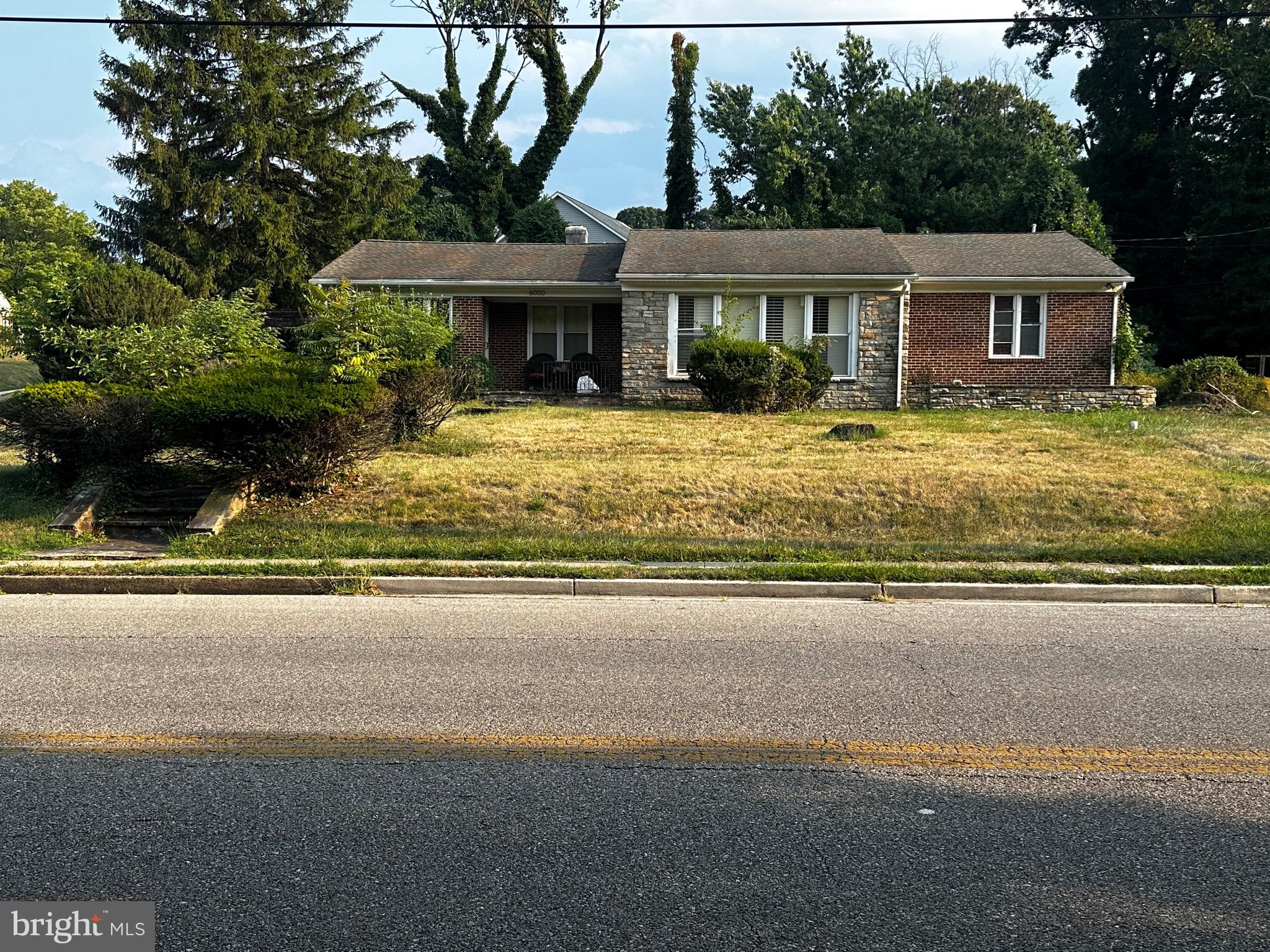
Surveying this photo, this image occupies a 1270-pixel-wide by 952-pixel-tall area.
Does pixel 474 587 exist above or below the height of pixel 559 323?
below

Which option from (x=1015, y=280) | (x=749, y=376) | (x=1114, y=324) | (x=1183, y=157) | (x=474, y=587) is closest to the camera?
(x=474, y=587)

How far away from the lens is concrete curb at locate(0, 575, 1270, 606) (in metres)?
9.26

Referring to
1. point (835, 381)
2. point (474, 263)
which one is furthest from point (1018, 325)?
point (474, 263)

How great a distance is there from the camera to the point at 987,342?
25.1 meters

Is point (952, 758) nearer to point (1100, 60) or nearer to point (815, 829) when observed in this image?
point (815, 829)

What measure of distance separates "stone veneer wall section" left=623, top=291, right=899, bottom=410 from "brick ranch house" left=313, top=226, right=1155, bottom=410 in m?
0.03

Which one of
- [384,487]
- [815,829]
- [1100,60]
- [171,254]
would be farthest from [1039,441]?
[1100,60]

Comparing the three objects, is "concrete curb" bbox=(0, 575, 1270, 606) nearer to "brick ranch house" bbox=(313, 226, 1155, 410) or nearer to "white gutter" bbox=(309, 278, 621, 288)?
"brick ranch house" bbox=(313, 226, 1155, 410)

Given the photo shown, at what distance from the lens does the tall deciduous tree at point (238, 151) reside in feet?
120

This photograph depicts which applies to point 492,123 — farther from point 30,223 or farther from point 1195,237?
point 30,223

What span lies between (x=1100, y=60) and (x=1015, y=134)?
289 inches

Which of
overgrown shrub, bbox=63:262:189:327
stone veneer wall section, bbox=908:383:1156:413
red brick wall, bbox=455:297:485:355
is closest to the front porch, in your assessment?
red brick wall, bbox=455:297:485:355

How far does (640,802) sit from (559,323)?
2264 cm

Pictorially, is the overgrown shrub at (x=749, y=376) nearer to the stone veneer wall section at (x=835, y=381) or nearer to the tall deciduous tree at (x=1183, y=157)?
the stone veneer wall section at (x=835, y=381)
